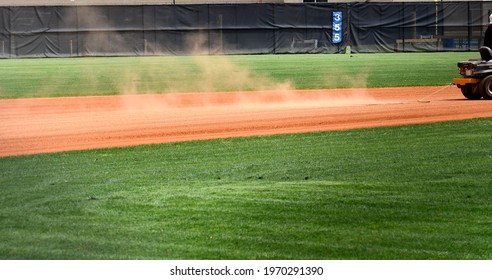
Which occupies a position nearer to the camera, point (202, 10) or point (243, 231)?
point (243, 231)

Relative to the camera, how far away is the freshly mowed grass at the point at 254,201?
7223 mm

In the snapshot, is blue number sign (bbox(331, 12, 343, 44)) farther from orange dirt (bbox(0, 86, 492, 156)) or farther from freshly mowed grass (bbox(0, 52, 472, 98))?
orange dirt (bbox(0, 86, 492, 156))

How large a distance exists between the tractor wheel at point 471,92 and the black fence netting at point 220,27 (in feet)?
76.8

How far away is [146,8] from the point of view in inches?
1689

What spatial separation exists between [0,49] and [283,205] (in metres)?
35.8

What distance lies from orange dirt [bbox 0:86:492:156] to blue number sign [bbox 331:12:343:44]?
19.6 meters

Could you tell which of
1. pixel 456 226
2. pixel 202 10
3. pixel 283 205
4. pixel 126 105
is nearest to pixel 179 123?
pixel 126 105

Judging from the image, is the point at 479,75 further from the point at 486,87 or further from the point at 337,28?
the point at 337,28

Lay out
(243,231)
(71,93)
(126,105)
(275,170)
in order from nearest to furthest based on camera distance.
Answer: (243,231) → (275,170) → (126,105) → (71,93)

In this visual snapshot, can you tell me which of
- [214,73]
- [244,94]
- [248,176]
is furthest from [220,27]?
[248,176]

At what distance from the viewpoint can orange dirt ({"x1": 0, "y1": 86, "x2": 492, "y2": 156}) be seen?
48.0 feet

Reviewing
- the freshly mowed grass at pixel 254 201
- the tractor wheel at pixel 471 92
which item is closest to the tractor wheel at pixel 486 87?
the tractor wheel at pixel 471 92

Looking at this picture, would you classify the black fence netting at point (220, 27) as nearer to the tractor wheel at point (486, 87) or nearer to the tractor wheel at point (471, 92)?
the tractor wheel at point (471, 92)
